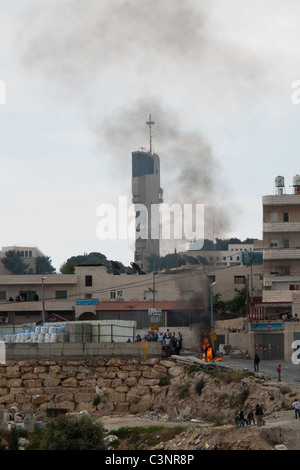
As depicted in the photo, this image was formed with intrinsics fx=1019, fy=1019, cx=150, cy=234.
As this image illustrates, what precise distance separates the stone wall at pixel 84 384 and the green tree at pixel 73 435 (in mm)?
14556

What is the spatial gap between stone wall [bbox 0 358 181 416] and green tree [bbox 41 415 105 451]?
47.8ft

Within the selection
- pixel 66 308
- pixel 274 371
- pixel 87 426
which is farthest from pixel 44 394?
pixel 66 308

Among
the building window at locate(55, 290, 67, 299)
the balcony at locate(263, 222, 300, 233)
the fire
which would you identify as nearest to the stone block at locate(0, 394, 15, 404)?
the fire

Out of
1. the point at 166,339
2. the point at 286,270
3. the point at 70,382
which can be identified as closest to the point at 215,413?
the point at 70,382

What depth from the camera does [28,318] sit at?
9456cm

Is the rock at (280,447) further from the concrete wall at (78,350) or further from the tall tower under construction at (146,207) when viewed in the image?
the tall tower under construction at (146,207)

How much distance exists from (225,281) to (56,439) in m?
61.9

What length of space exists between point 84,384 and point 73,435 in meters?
16.8

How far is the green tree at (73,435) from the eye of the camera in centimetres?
4138

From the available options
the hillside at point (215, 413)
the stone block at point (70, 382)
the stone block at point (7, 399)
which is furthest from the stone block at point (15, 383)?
the hillside at point (215, 413)

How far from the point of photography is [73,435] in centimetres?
4181

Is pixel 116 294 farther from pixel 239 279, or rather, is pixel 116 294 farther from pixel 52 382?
pixel 52 382

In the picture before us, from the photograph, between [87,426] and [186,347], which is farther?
[186,347]
